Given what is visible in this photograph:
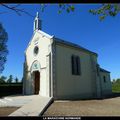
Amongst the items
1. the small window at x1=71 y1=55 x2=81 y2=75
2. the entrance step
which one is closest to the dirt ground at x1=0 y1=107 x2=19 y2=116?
the entrance step

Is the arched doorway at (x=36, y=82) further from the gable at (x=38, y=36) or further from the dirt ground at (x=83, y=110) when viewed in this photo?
the dirt ground at (x=83, y=110)

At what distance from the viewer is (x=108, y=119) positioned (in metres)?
1.14

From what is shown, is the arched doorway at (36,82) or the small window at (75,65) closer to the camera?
the small window at (75,65)

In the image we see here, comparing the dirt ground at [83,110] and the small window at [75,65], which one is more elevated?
the small window at [75,65]

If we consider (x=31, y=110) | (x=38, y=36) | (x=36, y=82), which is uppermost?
(x=38, y=36)

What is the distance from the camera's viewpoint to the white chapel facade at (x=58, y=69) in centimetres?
1852

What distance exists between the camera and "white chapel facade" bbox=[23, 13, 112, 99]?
18516 millimetres

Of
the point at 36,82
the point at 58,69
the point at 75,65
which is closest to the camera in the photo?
the point at 58,69

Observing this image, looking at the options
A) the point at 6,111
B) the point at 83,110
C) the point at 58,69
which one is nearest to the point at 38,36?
the point at 58,69

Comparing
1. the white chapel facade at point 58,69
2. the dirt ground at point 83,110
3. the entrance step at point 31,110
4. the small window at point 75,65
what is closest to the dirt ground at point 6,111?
the entrance step at point 31,110

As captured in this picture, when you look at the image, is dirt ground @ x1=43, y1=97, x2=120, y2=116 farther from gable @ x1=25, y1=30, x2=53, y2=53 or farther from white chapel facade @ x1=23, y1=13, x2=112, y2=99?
gable @ x1=25, y1=30, x2=53, y2=53

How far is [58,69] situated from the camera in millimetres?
18797

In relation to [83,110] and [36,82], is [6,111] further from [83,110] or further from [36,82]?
[36,82]

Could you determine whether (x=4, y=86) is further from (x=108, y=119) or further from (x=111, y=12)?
(x=108, y=119)
